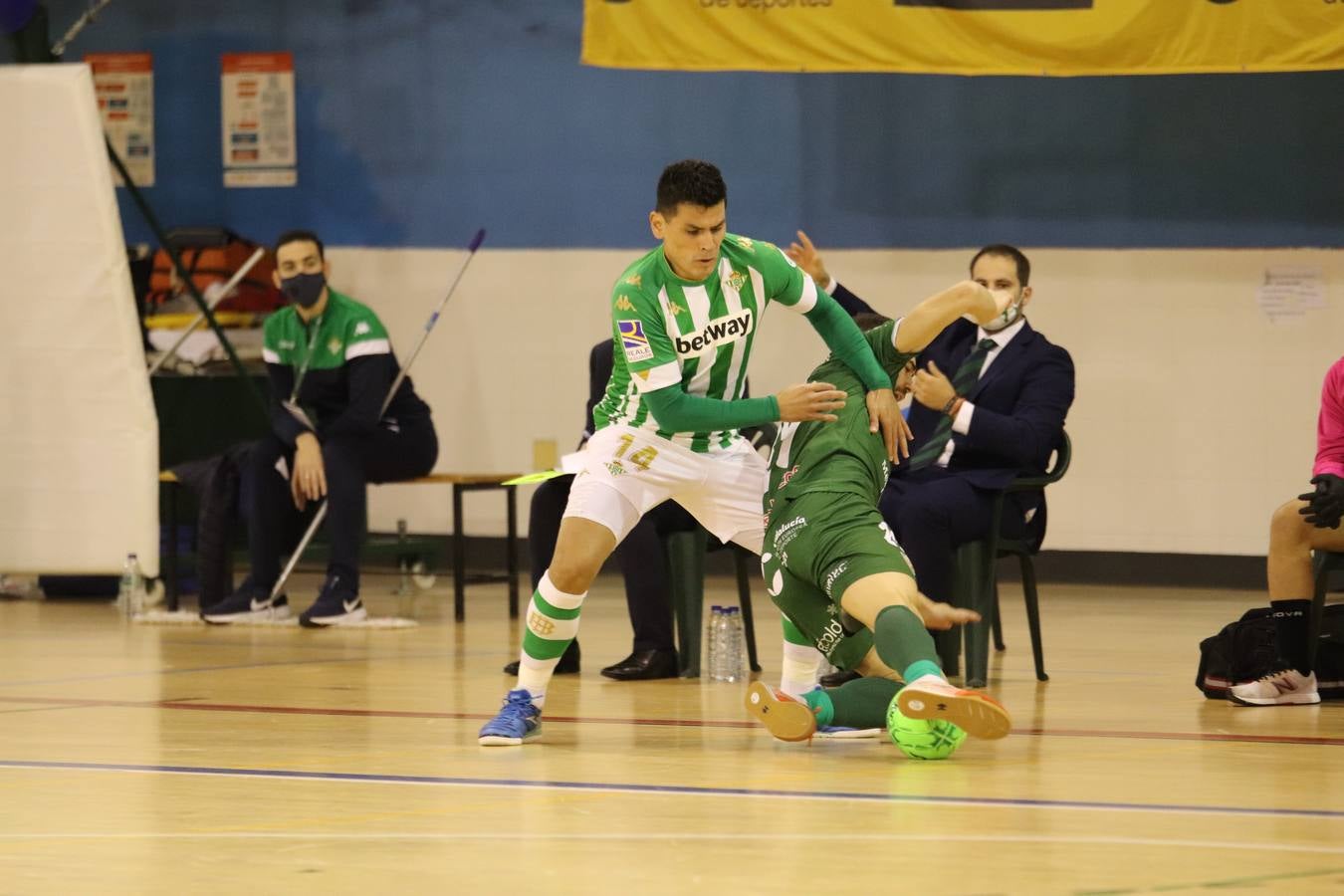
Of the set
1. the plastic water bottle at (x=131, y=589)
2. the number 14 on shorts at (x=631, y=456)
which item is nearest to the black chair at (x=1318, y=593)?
the number 14 on shorts at (x=631, y=456)

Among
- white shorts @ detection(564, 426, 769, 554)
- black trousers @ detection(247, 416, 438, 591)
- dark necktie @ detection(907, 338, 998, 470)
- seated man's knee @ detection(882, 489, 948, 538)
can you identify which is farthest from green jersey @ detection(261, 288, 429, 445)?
white shorts @ detection(564, 426, 769, 554)

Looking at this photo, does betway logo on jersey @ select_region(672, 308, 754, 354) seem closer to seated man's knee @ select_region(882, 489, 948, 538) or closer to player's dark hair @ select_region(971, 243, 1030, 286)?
seated man's knee @ select_region(882, 489, 948, 538)

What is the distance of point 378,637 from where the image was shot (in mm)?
8219

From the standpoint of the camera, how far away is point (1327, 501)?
19.0 ft

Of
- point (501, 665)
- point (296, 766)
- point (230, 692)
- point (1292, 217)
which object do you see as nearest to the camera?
point (296, 766)

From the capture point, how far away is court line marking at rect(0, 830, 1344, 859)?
3.80m

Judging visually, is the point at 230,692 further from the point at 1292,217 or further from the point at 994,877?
the point at 1292,217

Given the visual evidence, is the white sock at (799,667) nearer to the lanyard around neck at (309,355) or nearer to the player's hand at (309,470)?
the player's hand at (309,470)

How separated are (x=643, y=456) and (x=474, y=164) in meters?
5.89

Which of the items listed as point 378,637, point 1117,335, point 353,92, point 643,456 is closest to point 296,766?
point 643,456

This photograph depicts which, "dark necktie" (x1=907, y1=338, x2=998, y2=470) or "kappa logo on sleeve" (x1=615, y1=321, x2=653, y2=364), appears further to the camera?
"dark necktie" (x1=907, y1=338, x2=998, y2=470)

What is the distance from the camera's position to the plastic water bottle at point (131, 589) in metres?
8.91

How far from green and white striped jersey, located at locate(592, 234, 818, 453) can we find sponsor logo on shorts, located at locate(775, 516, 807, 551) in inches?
15.5

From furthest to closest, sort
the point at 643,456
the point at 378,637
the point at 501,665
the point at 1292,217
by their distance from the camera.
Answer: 1. the point at 1292,217
2. the point at 378,637
3. the point at 501,665
4. the point at 643,456
